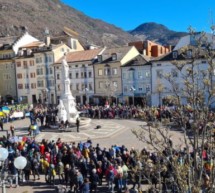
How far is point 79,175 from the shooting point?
1494 cm

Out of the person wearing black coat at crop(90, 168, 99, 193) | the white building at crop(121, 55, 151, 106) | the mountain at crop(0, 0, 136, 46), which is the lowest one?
the person wearing black coat at crop(90, 168, 99, 193)

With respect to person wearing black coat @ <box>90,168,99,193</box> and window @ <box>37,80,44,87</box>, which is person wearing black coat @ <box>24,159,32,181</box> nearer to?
person wearing black coat @ <box>90,168,99,193</box>

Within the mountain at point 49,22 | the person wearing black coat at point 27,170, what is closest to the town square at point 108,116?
the person wearing black coat at point 27,170

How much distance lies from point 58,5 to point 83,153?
188251 millimetres

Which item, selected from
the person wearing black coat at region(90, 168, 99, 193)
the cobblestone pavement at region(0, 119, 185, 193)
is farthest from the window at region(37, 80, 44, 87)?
the person wearing black coat at region(90, 168, 99, 193)

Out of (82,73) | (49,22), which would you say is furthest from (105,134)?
(49,22)

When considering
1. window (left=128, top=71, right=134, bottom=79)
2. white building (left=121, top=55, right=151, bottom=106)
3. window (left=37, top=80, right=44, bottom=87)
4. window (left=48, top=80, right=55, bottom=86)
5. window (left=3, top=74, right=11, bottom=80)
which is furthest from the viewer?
window (left=3, top=74, right=11, bottom=80)

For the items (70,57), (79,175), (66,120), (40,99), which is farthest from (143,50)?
(79,175)

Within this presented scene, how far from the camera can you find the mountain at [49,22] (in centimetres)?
13312

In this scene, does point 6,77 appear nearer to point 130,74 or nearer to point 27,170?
point 130,74

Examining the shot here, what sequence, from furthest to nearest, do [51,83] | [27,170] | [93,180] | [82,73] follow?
[51,83], [82,73], [27,170], [93,180]

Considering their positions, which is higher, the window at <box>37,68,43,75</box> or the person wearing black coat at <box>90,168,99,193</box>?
the window at <box>37,68,43,75</box>

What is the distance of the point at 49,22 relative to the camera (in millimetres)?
153500

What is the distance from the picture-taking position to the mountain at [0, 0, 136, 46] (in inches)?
5241
